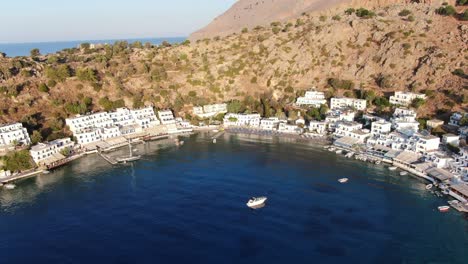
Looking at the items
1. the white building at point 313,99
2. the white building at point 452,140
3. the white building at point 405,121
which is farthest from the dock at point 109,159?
the white building at point 452,140

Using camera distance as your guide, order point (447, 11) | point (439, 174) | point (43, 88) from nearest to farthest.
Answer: point (439, 174) < point (43, 88) < point (447, 11)

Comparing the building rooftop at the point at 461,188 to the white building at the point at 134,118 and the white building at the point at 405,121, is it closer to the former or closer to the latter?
the white building at the point at 405,121

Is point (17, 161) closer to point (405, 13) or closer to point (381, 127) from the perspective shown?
point (381, 127)

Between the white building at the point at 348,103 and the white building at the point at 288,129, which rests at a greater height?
the white building at the point at 348,103

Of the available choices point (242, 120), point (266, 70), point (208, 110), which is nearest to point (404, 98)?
point (242, 120)

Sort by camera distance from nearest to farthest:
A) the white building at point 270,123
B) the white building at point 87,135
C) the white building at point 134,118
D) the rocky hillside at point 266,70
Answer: the white building at point 87,135 → the rocky hillside at point 266,70 → the white building at point 134,118 → the white building at point 270,123

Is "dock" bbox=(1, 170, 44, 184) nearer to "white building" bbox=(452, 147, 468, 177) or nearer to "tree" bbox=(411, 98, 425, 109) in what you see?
"white building" bbox=(452, 147, 468, 177)

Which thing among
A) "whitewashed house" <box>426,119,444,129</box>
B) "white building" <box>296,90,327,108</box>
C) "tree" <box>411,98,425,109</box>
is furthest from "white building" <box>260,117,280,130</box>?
"whitewashed house" <box>426,119,444,129</box>
